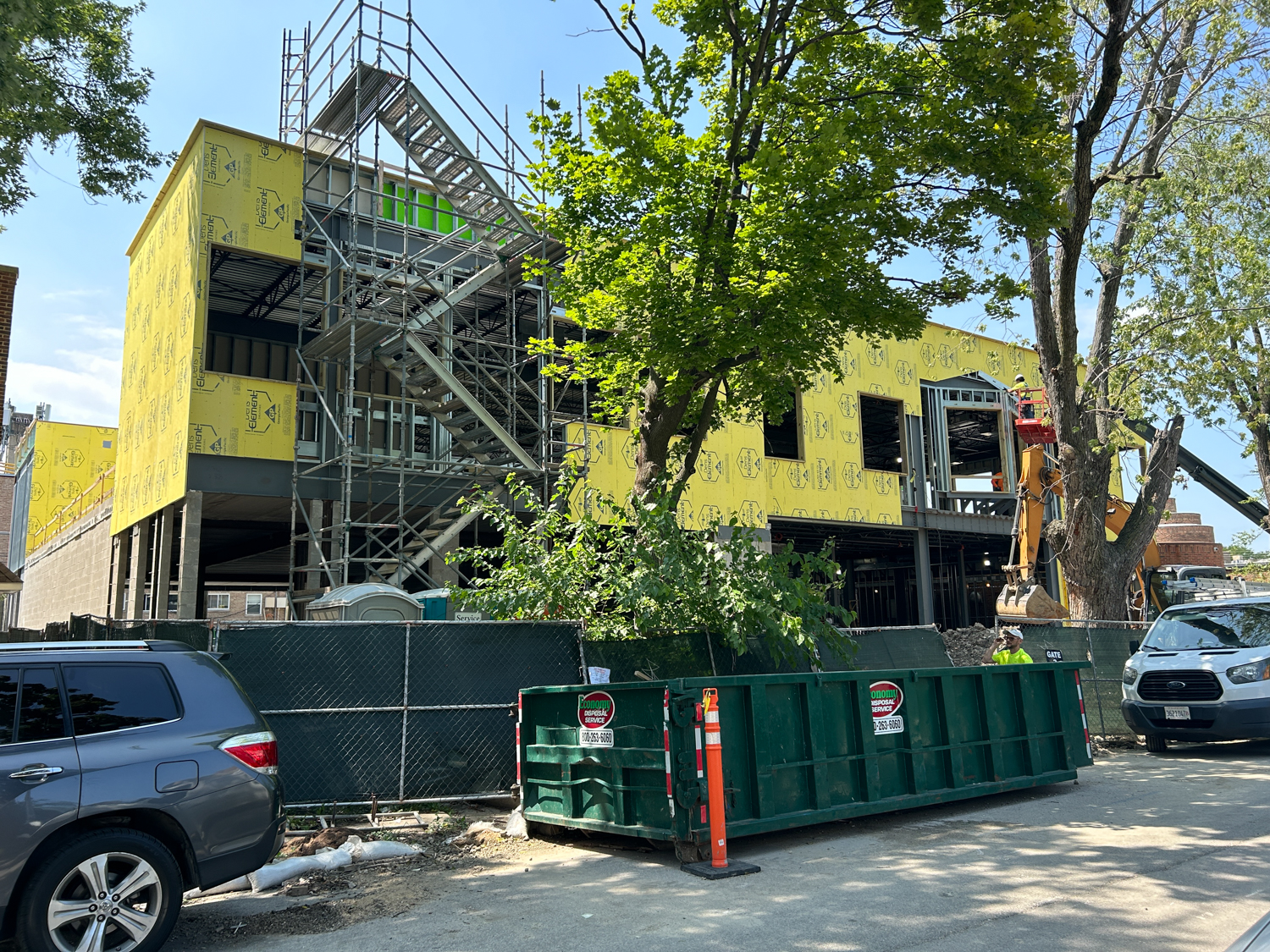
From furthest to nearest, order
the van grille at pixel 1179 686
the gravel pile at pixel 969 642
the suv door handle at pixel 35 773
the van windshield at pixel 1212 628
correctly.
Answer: the gravel pile at pixel 969 642, the van windshield at pixel 1212 628, the van grille at pixel 1179 686, the suv door handle at pixel 35 773

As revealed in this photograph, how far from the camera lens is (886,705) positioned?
8883 mm

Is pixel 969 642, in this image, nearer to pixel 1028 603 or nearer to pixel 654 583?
pixel 1028 603

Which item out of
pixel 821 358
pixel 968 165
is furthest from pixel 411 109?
pixel 968 165

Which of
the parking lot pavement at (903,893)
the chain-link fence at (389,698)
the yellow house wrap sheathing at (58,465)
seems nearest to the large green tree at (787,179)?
the chain-link fence at (389,698)

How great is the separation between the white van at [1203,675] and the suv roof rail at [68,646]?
1253cm

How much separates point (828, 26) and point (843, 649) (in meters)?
7.92

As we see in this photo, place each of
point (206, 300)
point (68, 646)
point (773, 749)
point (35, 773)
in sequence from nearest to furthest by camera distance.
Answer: point (35, 773), point (68, 646), point (773, 749), point (206, 300)

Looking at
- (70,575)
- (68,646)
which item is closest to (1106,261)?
(68,646)

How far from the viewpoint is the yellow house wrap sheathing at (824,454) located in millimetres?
20922

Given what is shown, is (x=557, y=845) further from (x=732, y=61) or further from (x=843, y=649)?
(x=732, y=61)

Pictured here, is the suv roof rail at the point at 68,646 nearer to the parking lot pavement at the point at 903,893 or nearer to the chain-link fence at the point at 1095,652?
the parking lot pavement at the point at 903,893

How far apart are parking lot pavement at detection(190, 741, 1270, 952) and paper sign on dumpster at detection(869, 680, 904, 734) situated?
34.3 inches

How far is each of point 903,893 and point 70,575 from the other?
28101mm

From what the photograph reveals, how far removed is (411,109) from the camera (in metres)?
16.7
